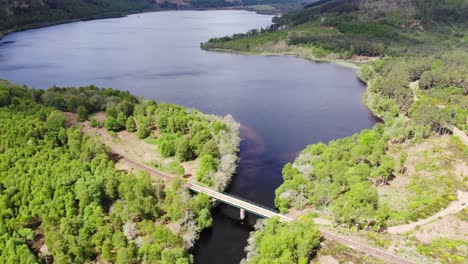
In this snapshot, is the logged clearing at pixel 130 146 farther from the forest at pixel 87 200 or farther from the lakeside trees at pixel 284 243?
the lakeside trees at pixel 284 243

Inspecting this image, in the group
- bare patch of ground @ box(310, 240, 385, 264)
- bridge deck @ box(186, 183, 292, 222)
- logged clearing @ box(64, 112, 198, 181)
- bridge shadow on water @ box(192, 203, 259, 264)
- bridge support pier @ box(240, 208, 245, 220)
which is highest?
logged clearing @ box(64, 112, 198, 181)

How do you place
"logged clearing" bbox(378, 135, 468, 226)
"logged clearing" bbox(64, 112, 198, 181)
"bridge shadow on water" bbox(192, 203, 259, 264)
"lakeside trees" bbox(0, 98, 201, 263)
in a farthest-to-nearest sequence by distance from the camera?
1. "logged clearing" bbox(64, 112, 198, 181)
2. "logged clearing" bbox(378, 135, 468, 226)
3. "bridge shadow on water" bbox(192, 203, 259, 264)
4. "lakeside trees" bbox(0, 98, 201, 263)

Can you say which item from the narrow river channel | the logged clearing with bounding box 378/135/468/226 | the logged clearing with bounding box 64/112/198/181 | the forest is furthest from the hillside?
the logged clearing with bounding box 64/112/198/181

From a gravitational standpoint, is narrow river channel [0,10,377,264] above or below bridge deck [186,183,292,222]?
above

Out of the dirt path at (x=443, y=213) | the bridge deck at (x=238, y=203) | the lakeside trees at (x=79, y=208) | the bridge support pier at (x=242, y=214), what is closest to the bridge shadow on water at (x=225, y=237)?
the bridge support pier at (x=242, y=214)

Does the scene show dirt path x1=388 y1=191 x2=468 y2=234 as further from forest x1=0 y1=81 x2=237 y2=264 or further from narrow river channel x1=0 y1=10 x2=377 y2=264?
forest x1=0 y1=81 x2=237 y2=264

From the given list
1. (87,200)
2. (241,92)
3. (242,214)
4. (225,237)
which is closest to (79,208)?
(87,200)
